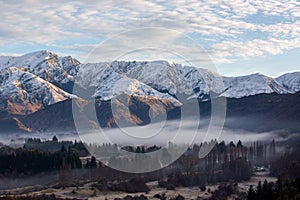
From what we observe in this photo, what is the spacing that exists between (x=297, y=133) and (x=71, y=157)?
94.5 metres

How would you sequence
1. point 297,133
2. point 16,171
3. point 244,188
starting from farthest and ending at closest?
point 297,133
point 16,171
point 244,188

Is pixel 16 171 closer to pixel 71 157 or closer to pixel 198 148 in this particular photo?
pixel 71 157

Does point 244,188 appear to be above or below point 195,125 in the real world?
below

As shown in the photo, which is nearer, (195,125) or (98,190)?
(98,190)

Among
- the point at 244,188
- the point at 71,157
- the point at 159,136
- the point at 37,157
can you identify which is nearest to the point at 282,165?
the point at 244,188

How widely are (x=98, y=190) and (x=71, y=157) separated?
24.0 metres

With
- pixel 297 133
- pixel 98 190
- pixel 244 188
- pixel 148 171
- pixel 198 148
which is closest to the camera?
pixel 98 190

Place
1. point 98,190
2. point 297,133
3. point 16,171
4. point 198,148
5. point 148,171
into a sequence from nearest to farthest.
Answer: point 98,190 < point 16,171 < point 148,171 < point 198,148 < point 297,133

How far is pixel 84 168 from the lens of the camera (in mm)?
111500

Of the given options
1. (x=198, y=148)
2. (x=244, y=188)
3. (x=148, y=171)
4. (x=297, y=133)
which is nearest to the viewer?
(x=244, y=188)

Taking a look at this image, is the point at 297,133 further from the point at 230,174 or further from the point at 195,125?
the point at 230,174

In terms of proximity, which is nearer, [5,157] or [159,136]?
[5,157]

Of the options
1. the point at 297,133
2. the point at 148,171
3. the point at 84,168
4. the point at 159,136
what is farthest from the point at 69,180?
the point at 297,133

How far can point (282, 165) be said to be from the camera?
118312 millimetres
